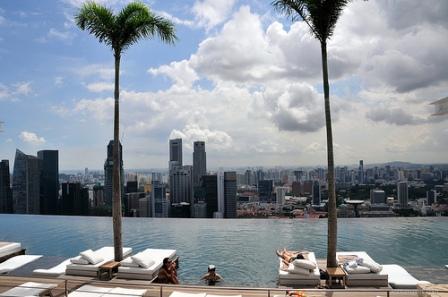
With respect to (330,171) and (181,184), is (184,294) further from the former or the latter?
(181,184)

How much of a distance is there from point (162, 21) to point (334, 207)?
5.72 metres

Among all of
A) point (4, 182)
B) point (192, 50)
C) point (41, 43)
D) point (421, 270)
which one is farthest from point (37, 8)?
point (4, 182)

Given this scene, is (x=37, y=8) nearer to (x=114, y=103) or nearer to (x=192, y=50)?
(x=192, y=50)

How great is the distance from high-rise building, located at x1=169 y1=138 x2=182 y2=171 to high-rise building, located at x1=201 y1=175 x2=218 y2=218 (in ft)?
11.2

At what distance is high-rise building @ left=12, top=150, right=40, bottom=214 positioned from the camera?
30.2 m

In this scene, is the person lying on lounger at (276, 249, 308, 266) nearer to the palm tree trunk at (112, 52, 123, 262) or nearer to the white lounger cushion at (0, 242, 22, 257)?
the palm tree trunk at (112, 52, 123, 262)

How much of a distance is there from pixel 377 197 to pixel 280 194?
18.3ft

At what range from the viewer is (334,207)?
867cm

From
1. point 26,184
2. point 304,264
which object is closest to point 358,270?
point 304,264

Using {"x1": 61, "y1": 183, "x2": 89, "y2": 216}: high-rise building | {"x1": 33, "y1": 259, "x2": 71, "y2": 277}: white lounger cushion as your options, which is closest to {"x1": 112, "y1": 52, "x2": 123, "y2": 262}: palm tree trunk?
{"x1": 33, "y1": 259, "x2": 71, "y2": 277}: white lounger cushion

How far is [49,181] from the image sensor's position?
3241cm

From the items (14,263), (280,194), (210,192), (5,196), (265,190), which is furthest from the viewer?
(5,196)

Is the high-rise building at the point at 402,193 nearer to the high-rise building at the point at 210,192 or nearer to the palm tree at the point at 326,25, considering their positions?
the high-rise building at the point at 210,192

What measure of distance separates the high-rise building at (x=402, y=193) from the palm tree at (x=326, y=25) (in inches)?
502
